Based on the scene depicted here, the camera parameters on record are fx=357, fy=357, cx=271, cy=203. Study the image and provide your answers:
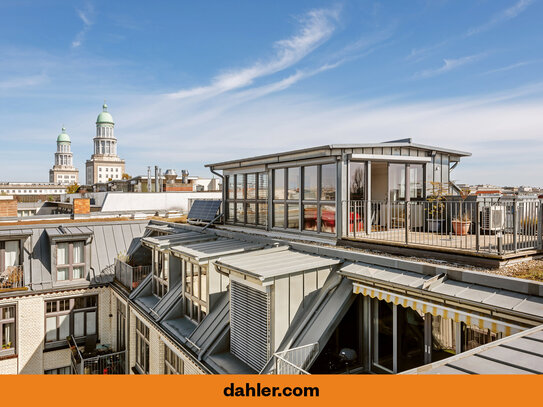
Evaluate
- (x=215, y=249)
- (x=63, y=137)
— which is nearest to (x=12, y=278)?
(x=215, y=249)

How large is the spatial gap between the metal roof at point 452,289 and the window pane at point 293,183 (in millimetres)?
4796

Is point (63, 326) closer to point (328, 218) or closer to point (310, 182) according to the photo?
point (310, 182)

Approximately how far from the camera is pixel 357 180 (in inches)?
421

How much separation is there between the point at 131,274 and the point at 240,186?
6.10 meters

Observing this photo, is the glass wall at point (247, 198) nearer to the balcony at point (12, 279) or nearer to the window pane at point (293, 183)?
the window pane at point (293, 183)

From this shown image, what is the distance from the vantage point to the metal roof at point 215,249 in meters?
9.89

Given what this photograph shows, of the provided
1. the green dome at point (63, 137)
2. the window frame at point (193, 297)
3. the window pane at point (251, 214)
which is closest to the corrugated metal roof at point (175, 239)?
the window frame at point (193, 297)

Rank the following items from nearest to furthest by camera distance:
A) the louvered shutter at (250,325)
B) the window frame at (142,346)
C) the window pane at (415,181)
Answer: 1. the louvered shutter at (250,325)
2. the window pane at (415,181)
3. the window frame at (142,346)

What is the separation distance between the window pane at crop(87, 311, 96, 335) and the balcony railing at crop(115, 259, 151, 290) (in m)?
2.31

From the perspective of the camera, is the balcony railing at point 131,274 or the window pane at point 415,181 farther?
the balcony railing at point 131,274

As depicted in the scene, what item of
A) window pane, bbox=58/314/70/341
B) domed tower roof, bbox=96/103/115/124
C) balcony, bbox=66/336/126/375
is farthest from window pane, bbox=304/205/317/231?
domed tower roof, bbox=96/103/115/124

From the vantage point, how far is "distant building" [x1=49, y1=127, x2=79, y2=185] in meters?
179

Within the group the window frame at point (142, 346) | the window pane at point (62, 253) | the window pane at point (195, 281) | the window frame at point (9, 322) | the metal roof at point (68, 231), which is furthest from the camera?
the window pane at point (62, 253)

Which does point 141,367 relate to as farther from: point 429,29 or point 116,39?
point 429,29
